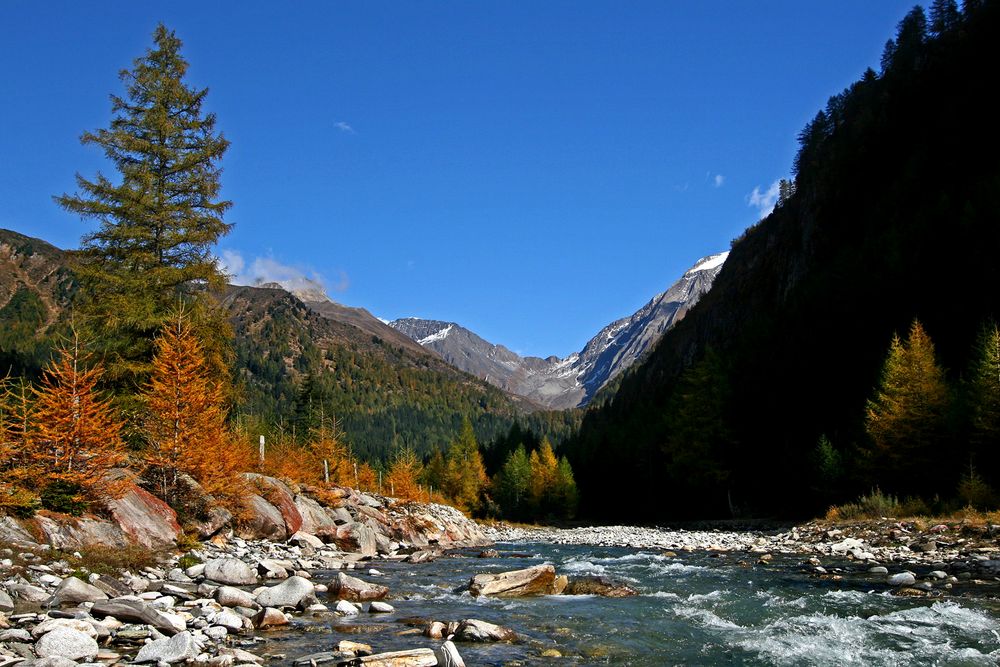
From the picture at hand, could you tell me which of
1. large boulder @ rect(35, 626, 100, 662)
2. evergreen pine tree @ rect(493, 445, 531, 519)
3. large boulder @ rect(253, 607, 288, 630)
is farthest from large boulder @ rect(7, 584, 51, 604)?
evergreen pine tree @ rect(493, 445, 531, 519)

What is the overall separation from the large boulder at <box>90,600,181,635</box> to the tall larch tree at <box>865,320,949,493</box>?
3663 centimetres

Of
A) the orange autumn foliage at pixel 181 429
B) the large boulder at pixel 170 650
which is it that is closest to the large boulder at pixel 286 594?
the large boulder at pixel 170 650

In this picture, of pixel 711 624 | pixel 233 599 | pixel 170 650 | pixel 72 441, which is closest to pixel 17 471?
pixel 72 441

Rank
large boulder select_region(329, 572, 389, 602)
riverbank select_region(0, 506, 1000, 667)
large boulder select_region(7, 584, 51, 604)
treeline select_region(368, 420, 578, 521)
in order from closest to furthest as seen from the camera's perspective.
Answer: riverbank select_region(0, 506, 1000, 667), large boulder select_region(7, 584, 51, 604), large boulder select_region(329, 572, 389, 602), treeline select_region(368, 420, 578, 521)

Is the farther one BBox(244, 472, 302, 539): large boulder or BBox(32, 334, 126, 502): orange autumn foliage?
BBox(244, 472, 302, 539): large boulder

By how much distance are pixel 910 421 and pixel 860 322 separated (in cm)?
1961

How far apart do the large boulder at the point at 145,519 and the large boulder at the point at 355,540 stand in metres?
10.7

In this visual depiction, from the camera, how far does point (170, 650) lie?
9.05m

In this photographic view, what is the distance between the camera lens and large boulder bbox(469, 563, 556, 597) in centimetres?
1759

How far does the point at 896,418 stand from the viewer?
114ft

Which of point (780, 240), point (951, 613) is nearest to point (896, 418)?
point (951, 613)

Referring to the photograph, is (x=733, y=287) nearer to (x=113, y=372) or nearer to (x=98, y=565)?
(x=113, y=372)

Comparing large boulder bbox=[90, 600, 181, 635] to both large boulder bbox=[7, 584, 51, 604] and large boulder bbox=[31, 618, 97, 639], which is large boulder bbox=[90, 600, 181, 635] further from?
large boulder bbox=[7, 584, 51, 604]

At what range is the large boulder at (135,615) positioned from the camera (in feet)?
34.4
